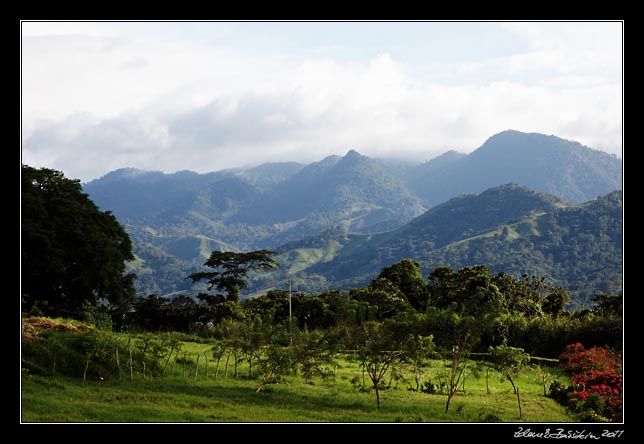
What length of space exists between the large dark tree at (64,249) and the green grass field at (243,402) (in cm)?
924

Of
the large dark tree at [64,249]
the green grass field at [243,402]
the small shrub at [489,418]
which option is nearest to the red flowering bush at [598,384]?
the green grass field at [243,402]

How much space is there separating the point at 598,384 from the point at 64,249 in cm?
1916

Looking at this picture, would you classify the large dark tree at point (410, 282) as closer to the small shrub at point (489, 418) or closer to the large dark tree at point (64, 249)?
the large dark tree at point (64, 249)

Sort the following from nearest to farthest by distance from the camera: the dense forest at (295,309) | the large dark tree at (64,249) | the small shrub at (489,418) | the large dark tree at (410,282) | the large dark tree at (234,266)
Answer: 1. the small shrub at (489,418)
2. the dense forest at (295,309)
3. the large dark tree at (64,249)
4. the large dark tree at (410,282)
5. the large dark tree at (234,266)

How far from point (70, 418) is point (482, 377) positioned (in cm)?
1328

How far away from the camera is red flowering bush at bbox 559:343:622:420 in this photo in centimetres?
1396

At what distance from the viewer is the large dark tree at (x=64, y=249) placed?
23.7 m

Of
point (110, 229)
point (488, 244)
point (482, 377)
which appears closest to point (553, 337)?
point (482, 377)

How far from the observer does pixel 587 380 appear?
15.6 meters

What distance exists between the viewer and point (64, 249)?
2514 centimetres

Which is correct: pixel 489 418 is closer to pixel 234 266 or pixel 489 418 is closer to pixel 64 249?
pixel 64 249

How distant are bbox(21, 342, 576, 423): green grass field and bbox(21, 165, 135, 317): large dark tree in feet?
30.3

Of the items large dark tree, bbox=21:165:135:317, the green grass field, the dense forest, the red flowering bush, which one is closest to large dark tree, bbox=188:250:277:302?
the dense forest
